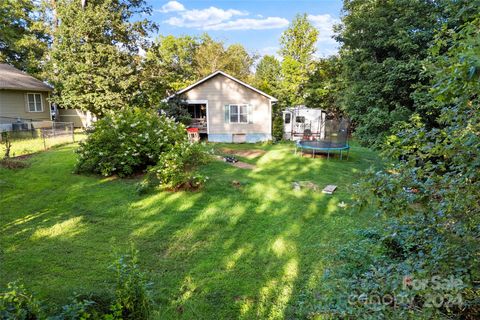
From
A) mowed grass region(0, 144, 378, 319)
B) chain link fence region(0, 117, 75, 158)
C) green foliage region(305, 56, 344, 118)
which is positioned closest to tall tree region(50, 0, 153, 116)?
chain link fence region(0, 117, 75, 158)

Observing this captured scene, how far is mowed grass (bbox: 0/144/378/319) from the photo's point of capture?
3943 mm

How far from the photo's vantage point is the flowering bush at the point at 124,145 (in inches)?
365

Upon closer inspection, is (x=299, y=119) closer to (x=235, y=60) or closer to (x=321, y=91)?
(x=321, y=91)

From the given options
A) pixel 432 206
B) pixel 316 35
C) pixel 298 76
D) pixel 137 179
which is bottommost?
pixel 137 179

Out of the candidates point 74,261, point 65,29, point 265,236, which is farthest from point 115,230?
point 65,29

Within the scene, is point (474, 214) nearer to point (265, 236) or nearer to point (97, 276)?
point (265, 236)

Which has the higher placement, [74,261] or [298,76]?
[298,76]

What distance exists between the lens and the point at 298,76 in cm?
2708

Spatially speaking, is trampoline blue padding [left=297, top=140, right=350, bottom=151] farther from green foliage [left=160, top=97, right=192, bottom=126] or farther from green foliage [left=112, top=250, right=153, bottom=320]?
green foliage [left=112, top=250, right=153, bottom=320]

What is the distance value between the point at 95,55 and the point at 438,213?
60.9 ft

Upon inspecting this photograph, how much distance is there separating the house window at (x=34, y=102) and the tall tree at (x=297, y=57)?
18926 mm

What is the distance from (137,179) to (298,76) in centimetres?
2145

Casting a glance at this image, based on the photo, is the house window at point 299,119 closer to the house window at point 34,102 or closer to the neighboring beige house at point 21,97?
the neighboring beige house at point 21,97

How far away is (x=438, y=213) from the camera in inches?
86.7
